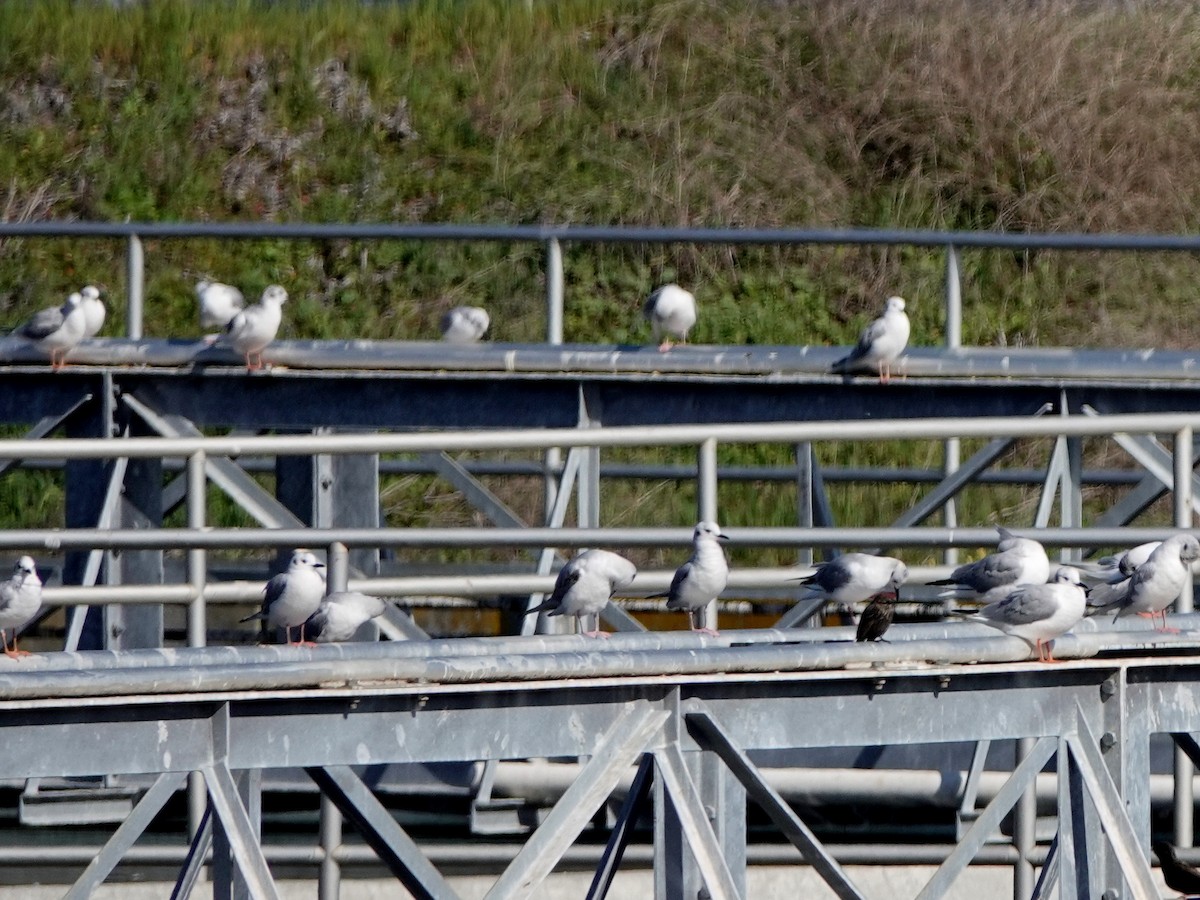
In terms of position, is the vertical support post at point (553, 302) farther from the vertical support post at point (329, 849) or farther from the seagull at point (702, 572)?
the seagull at point (702, 572)

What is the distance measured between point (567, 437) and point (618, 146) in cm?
1356

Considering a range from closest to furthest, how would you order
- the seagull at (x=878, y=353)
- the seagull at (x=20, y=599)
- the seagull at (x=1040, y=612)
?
the seagull at (x=1040, y=612) < the seagull at (x=20, y=599) < the seagull at (x=878, y=353)

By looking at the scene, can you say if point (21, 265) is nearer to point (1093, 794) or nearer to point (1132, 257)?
point (1132, 257)

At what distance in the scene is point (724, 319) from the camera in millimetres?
19734

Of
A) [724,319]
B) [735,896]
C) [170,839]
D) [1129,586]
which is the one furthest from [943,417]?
[724,319]

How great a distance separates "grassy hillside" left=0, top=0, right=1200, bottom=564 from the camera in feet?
65.5

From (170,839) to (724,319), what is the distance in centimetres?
989

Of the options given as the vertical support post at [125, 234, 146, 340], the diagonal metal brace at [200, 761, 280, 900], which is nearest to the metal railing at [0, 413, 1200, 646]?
the diagonal metal brace at [200, 761, 280, 900]

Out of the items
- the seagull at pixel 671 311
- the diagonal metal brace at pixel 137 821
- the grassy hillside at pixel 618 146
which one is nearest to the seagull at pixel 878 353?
the seagull at pixel 671 311

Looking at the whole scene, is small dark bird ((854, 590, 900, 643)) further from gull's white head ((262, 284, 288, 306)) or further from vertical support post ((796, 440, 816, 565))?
gull's white head ((262, 284, 288, 306))

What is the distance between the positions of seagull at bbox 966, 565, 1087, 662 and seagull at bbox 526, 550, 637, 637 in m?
1.70

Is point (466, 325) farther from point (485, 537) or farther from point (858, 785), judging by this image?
point (485, 537)

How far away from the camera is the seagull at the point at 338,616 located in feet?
24.9

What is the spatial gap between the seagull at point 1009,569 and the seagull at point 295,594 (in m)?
2.31
